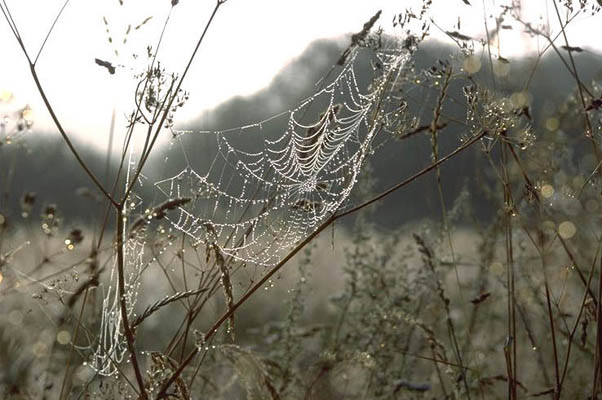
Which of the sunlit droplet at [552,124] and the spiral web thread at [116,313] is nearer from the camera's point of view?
the spiral web thread at [116,313]

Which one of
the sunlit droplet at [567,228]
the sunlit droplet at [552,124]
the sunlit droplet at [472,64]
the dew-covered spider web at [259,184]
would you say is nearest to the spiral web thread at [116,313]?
the dew-covered spider web at [259,184]

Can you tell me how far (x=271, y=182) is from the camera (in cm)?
239

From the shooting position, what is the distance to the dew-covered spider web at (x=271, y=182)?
209cm

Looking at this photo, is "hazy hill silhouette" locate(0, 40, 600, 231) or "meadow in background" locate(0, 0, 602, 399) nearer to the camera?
"meadow in background" locate(0, 0, 602, 399)

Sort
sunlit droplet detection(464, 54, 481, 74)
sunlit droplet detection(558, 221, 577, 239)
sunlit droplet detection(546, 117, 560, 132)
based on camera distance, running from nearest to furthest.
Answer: sunlit droplet detection(464, 54, 481, 74), sunlit droplet detection(558, 221, 577, 239), sunlit droplet detection(546, 117, 560, 132)

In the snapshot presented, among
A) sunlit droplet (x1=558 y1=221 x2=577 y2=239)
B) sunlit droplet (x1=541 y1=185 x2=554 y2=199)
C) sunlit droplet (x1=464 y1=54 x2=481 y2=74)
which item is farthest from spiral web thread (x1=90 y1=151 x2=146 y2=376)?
sunlit droplet (x1=558 y1=221 x2=577 y2=239)

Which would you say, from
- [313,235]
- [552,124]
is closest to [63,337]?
[313,235]

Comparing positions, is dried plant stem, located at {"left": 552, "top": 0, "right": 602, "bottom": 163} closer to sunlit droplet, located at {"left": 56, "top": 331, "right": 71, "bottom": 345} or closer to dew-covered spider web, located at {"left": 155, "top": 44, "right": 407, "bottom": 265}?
dew-covered spider web, located at {"left": 155, "top": 44, "right": 407, "bottom": 265}

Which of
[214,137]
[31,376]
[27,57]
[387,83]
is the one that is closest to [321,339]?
[214,137]

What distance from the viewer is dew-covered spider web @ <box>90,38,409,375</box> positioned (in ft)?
6.72

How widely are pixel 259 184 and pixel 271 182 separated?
206 mm

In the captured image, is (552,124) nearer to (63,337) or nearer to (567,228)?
(567,228)

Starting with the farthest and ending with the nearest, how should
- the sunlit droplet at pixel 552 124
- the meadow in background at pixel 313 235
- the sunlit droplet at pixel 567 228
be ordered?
the sunlit droplet at pixel 552 124
the sunlit droplet at pixel 567 228
the meadow in background at pixel 313 235

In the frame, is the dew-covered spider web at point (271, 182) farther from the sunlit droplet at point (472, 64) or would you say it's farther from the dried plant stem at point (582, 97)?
the dried plant stem at point (582, 97)
